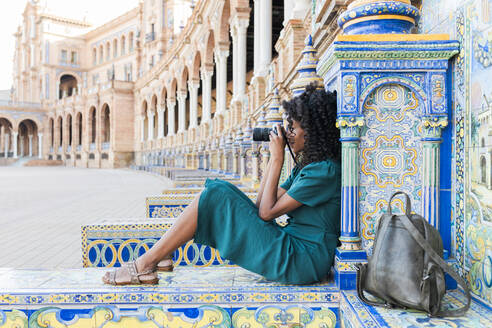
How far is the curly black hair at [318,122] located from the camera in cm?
223

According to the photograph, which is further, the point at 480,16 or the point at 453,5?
the point at 453,5

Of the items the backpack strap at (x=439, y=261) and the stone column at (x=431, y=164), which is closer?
the backpack strap at (x=439, y=261)

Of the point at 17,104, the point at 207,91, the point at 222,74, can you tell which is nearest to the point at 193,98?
the point at 207,91

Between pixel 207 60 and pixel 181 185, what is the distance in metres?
13.0

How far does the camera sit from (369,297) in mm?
2023

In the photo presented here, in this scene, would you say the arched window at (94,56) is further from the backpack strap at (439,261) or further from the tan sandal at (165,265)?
the backpack strap at (439,261)

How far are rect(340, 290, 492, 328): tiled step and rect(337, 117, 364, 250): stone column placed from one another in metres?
0.32

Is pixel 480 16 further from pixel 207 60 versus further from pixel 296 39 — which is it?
pixel 207 60

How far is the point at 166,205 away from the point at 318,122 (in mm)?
3247

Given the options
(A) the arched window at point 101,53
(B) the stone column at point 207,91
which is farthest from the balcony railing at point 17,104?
(B) the stone column at point 207,91

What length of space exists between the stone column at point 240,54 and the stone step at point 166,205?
8.63 m

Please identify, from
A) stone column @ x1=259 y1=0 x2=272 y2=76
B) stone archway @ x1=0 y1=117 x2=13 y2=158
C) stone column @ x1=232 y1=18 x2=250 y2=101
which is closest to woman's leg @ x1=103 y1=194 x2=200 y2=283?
stone column @ x1=259 y1=0 x2=272 y2=76

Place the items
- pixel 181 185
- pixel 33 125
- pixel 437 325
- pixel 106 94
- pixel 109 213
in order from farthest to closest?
pixel 33 125, pixel 106 94, pixel 109 213, pixel 181 185, pixel 437 325

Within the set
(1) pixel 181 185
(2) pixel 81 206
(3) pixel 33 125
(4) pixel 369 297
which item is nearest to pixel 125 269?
(4) pixel 369 297
